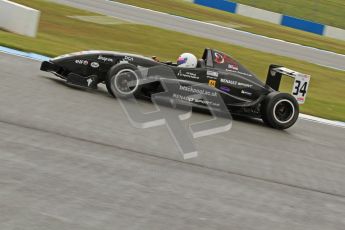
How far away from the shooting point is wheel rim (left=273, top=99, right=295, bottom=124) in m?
10.9

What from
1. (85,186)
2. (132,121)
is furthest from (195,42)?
(85,186)

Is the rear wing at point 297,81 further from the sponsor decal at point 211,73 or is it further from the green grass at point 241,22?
the green grass at point 241,22

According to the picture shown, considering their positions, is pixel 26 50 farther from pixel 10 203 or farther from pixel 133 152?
pixel 10 203

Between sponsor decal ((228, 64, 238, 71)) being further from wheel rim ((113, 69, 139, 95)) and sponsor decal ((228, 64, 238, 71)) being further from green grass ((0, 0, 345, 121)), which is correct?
green grass ((0, 0, 345, 121))

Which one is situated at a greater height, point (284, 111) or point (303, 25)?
point (303, 25)

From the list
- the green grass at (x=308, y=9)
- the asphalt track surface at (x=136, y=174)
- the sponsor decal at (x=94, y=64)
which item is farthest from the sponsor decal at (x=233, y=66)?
the green grass at (x=308, y=9)

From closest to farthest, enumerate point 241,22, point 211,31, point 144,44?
point 144,44 → point 211,31 → point 241,22

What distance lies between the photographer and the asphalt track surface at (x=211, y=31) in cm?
2552

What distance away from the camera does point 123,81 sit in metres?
10.1

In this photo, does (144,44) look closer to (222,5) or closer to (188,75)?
(188,75)

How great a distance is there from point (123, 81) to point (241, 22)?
79.5 feet

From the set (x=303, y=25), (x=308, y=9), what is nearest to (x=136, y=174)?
(x=303, y=25)

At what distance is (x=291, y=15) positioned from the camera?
126 feet

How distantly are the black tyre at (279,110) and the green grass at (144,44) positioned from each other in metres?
2.89
